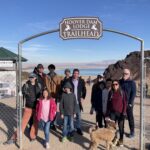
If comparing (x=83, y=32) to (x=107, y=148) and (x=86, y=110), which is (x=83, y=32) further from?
(x=86, y=110)

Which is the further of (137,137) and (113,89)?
(137,137)

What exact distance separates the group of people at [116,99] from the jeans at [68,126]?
31.5 inches

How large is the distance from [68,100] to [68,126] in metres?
0.73

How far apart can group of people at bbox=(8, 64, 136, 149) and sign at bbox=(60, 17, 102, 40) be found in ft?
3.94

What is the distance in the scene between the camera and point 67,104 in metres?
9.15

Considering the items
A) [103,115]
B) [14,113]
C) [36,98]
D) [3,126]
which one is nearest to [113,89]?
[103,115]

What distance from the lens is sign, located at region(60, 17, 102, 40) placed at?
27.0 feet

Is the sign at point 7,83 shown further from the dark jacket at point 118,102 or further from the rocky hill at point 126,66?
the rocky hill at point 126,66

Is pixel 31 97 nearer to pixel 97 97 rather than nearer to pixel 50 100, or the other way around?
pixel 50 100

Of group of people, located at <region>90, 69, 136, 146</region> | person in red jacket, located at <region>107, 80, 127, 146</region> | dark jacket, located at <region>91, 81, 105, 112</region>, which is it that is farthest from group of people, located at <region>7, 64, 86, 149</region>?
person in red jacket, located at <region>107, 80, 127, 146</region>

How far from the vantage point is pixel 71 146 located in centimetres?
898

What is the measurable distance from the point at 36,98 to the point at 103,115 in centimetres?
170

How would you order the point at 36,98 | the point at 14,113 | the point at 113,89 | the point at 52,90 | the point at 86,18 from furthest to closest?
the point at 14,113 < the point at 52,90 < the point at 36,98 < the point at 113,89 < the point at 86,18

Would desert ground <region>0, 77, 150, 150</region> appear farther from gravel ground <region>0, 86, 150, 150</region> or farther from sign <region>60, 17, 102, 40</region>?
sign <region>60, 17, 102, 40</region>
